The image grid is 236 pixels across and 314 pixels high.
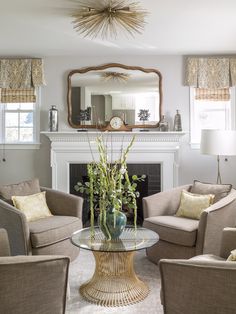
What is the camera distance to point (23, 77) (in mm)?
4574

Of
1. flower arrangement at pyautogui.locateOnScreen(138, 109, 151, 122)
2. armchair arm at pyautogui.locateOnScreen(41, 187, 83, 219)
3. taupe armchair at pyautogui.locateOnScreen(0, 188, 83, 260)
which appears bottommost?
taupe armchair at pyautogui.locateOnScreen(0, 188, 83, 260)

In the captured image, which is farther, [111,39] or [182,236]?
[111,39]

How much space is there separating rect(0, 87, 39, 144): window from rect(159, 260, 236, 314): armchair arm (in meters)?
3.41

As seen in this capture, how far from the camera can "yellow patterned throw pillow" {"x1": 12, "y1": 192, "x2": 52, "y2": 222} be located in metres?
3.39

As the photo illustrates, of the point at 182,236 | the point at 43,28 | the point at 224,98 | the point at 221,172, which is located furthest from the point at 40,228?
the point at 224,98

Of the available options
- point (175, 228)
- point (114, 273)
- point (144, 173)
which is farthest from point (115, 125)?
point (114, 273)

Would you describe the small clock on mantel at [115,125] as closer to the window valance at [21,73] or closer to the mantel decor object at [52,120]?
the mantel decor object at [52,120]

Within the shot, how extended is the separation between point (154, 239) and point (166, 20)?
6.93 ft

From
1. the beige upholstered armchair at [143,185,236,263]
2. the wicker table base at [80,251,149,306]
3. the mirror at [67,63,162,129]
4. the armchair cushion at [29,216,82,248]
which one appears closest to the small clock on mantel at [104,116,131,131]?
the mirror at [67,63,162,129]

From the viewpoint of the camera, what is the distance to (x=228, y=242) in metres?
2.33

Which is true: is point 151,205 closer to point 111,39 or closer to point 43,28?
point 111,39

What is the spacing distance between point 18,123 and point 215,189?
288cm

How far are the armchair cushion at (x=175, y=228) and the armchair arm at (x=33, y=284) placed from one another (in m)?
1.46

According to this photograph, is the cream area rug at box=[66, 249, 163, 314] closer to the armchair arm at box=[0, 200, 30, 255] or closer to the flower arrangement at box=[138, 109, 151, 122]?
the armchair arm at box=[0, 200, 30, 255]
